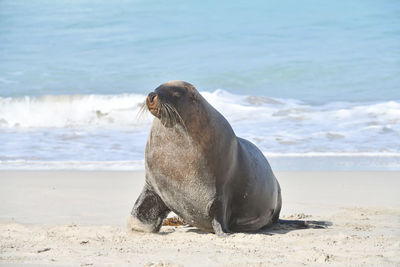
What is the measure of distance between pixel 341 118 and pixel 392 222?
30.0ft

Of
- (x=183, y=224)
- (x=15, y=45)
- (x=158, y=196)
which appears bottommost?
(x=15, y=45)

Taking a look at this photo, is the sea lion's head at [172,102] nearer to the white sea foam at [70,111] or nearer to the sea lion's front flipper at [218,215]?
the sea lion's front flipper at [218,215]

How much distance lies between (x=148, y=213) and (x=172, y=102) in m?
1.04

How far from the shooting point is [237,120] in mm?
15797

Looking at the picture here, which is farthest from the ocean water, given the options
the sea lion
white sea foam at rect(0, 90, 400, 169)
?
the sea lion

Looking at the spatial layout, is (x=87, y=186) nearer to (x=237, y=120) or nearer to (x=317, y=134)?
(x=317, y=134)

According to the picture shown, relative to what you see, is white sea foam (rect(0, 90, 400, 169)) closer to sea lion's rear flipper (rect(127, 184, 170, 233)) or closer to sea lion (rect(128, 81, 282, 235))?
sea lion's rear flipper (rect(127, 184, 170, 233))

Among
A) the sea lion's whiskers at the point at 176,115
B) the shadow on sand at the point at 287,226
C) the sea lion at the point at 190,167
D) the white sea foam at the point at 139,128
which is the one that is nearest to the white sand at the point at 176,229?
the shadow on sand at the point at 287,226

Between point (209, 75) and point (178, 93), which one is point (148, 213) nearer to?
point (178, 93)

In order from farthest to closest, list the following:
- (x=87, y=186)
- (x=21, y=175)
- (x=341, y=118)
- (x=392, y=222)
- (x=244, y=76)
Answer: (x=244, y=76) < (x=341, y=118) < (x=21, y=175) < (x=87, y=186) < (x=392, y=222)

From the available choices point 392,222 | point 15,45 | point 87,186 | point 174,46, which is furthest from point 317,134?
point 15,45

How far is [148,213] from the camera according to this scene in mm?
5746

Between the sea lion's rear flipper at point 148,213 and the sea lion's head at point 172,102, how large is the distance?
682 mm

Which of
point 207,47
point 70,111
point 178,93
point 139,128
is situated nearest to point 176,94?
point 178,93
